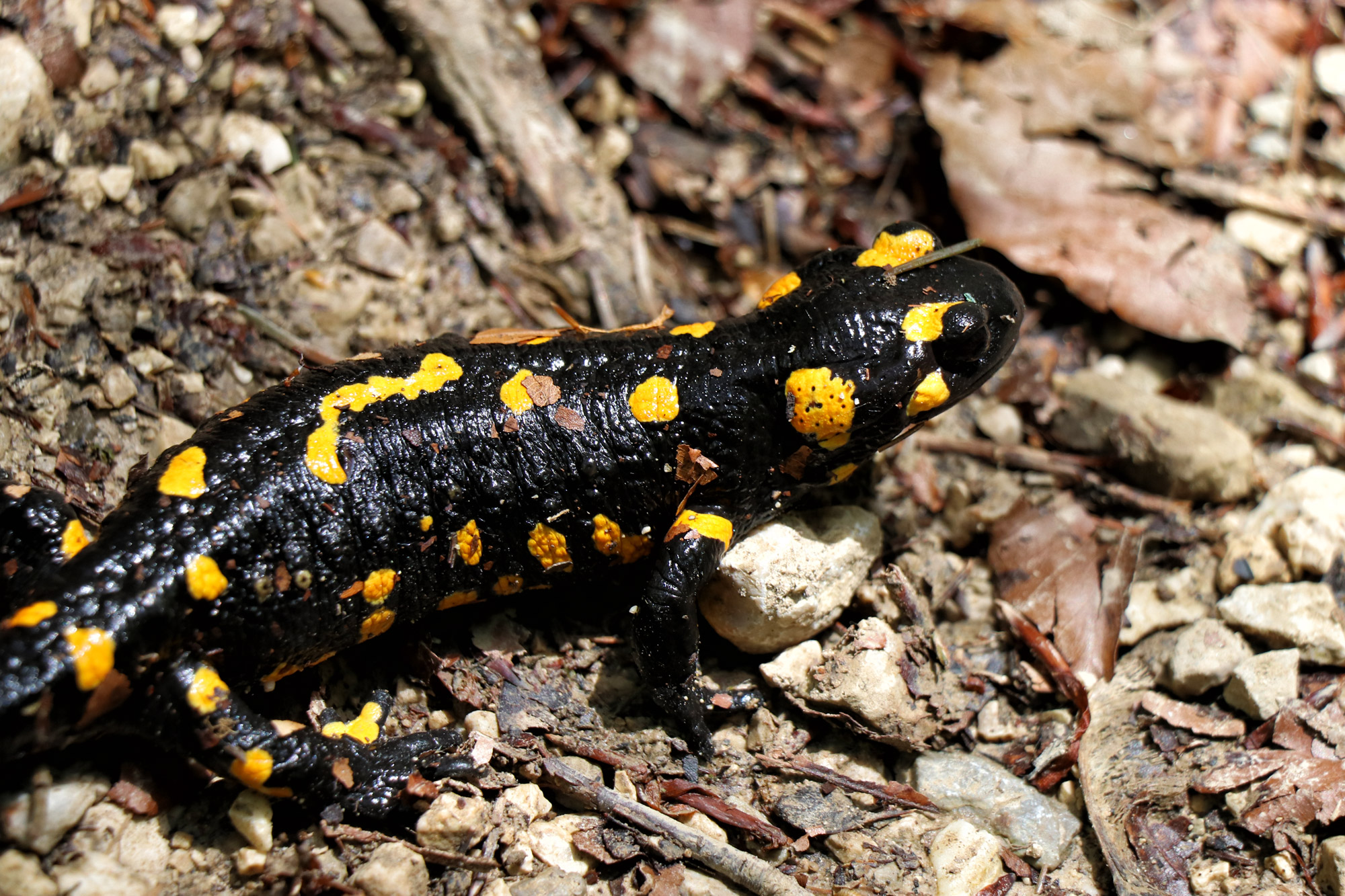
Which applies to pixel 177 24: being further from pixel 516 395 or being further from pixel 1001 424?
pixel 1001 424

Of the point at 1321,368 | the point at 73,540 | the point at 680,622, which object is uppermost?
the point at 73,540

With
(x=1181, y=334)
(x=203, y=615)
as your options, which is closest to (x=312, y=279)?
(x=203, y=615)

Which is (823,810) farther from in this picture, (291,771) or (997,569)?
(291,771)

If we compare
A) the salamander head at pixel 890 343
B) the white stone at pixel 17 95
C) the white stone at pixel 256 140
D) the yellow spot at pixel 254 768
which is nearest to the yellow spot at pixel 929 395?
A: the salamander head at pixel 890 343

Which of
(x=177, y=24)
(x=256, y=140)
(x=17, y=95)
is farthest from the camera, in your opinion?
(x=256, y=140)

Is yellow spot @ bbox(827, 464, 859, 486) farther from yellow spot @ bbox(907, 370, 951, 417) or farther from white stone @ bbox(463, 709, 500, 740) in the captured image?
white stone @ bbox(463, 709, 500, 740)

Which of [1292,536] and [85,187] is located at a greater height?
[85,187]

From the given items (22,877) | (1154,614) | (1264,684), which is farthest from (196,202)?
(1264,684)

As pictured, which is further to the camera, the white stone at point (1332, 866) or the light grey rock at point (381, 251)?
the light grey rock at point (381, 251)

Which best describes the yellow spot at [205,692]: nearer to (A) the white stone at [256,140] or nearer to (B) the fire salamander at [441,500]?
(B) the fire salamander at [441,500]
